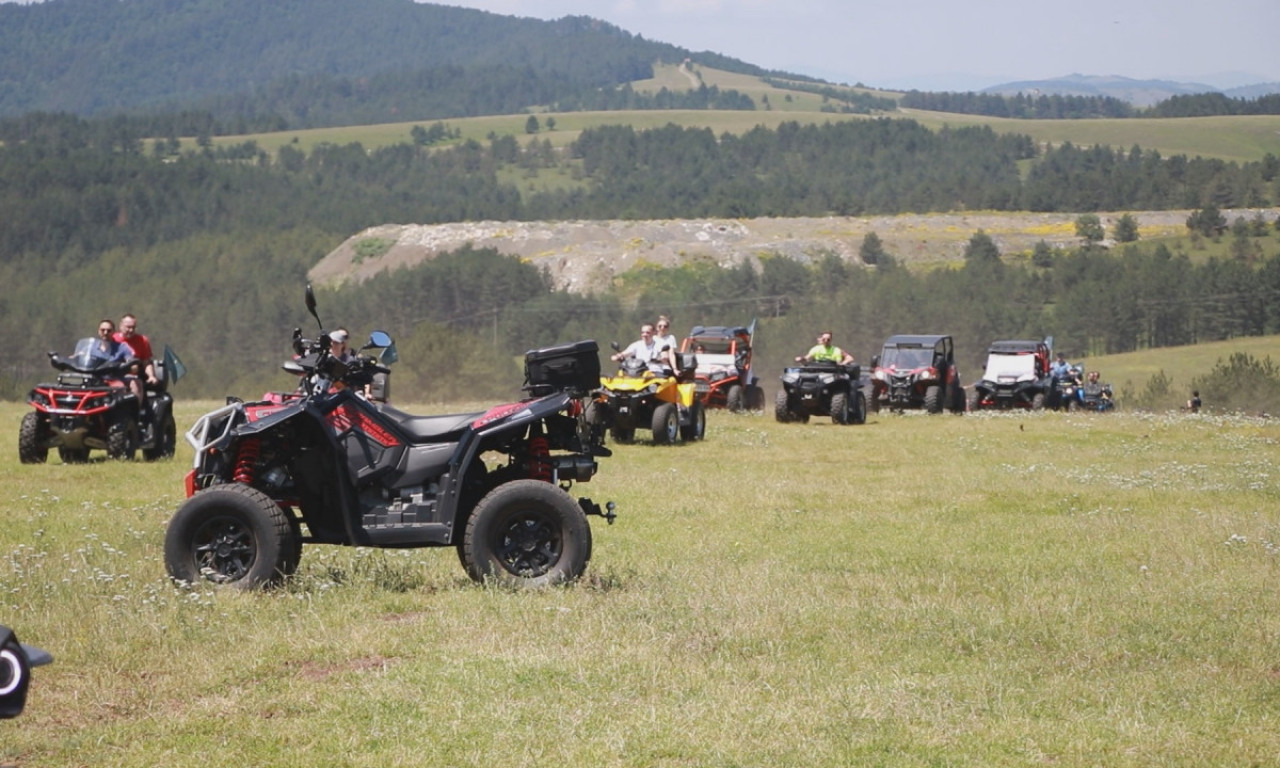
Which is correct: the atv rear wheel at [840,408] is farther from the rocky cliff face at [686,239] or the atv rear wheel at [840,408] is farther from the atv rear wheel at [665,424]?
the rocky cliff face at [686,239]

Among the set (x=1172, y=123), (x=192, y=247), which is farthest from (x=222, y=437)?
(x=1172, y=123)

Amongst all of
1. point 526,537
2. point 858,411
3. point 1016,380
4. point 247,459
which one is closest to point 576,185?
point 1016,380

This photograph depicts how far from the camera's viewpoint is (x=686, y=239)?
113625mm

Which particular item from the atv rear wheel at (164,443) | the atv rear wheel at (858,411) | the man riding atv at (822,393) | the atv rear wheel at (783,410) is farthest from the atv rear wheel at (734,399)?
the atv rear wheel at (164,443)

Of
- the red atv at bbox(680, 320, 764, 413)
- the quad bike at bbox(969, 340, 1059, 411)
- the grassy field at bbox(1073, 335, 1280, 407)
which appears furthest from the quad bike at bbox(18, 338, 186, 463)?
the grassy field at bbox(1073, 335, 1280, 407)

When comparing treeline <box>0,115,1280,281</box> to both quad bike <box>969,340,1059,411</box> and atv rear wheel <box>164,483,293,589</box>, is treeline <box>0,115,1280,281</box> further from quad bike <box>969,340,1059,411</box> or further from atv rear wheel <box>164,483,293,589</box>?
atv rear wheel <box>164,483,293,589</box>

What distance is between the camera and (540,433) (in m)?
9.73

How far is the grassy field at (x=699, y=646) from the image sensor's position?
5980mm

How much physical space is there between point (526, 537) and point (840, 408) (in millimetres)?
18686

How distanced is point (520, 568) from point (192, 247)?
113 m

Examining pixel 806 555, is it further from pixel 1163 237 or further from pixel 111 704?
pixel 1163 237

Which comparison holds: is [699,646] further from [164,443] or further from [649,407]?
[649,407]

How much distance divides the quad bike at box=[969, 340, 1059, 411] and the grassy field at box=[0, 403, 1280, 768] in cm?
2481

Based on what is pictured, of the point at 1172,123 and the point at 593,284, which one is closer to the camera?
the point at 593,284
